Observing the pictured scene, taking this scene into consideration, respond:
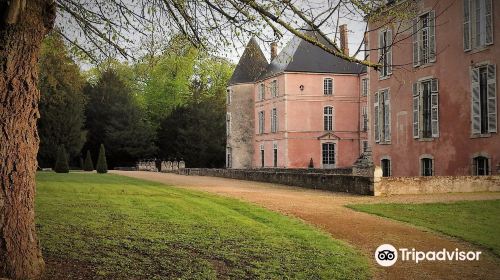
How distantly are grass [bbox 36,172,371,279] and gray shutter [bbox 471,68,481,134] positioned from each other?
1046cm

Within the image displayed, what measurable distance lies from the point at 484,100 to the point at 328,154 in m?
21.8

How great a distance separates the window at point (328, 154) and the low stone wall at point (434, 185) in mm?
24536

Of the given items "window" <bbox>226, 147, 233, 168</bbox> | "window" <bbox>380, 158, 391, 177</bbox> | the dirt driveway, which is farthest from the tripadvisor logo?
"window" <bbox>226, 147, 233, 168</bbox>

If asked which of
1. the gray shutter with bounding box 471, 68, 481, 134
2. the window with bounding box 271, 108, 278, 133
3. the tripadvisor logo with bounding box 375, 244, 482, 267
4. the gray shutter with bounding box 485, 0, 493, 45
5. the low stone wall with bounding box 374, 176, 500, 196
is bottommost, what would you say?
the tripadvisor logo with bounding box 375, 244, 482, 267

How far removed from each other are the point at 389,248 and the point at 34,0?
15.9ft

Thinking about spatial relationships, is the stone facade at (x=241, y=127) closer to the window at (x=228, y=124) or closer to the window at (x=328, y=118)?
the window at (x=228, y=124)

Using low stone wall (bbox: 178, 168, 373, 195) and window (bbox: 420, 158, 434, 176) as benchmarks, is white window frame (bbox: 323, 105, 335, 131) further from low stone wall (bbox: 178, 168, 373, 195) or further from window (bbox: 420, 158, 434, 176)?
window (bbox: 420, 158, 434, 176)

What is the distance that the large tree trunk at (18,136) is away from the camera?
4980 mm

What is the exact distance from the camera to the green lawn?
300 inches

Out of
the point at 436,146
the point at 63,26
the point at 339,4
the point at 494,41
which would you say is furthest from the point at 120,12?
the point at 436,146

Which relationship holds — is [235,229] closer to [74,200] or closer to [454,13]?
[74,200]

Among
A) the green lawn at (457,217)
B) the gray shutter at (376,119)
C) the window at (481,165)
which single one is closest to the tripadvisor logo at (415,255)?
the green lawn at (457,217)

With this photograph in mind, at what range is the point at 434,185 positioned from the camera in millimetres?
14008

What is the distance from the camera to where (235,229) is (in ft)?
26.0
